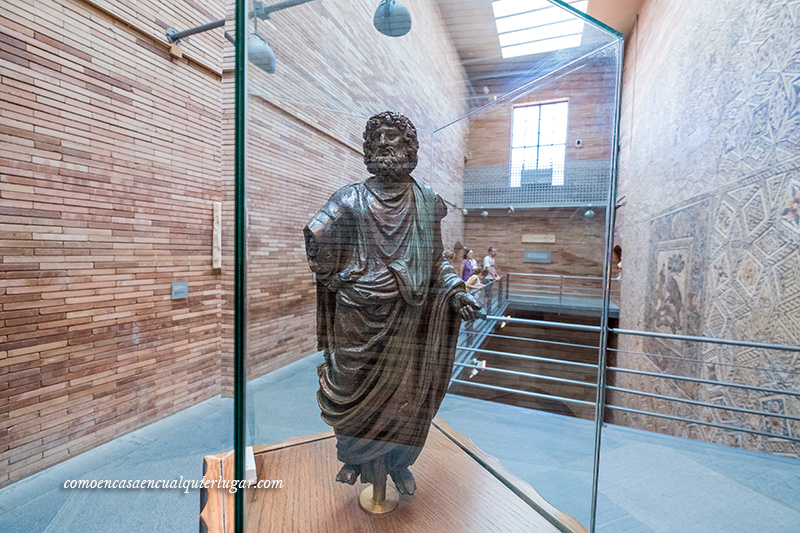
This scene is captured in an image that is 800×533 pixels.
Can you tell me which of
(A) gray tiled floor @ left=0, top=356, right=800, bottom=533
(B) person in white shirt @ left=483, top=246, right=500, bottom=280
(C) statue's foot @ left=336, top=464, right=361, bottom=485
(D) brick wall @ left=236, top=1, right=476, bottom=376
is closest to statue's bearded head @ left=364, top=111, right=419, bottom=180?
(D) brick wall @ left=236, top=1, right=476, bottom=376

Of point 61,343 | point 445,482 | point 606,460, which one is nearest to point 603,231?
point 445,482

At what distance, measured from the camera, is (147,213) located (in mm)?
2559

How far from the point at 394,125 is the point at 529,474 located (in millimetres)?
1523

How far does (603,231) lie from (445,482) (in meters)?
1.16

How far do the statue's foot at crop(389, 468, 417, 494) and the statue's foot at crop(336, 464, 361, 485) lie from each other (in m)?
0.13

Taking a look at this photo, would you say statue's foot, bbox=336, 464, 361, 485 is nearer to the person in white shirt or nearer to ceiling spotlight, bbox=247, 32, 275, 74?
the person in white shirt

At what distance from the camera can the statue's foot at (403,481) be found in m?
1.32

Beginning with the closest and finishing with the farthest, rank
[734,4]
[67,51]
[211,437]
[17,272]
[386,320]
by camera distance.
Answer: [386,320] < [17,272] < [67,51] < [211,437] < [734,4]

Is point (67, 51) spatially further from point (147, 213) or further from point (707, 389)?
point (707, 389)

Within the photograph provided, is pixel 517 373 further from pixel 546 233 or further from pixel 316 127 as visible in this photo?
pixel 316 127

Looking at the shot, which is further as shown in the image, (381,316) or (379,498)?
(379,498)

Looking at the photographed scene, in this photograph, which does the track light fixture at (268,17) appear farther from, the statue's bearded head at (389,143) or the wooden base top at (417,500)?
the wooden base top at (417,500)

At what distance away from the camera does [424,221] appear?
1276 millimetres

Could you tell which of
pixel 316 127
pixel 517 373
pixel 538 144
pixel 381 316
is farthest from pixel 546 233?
pixel 316 127
